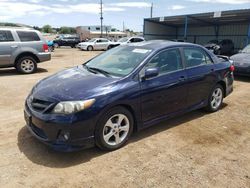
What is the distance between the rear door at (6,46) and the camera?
863 centimetres

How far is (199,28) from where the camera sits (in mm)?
30938

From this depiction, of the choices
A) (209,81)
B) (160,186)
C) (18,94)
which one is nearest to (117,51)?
(209,81)

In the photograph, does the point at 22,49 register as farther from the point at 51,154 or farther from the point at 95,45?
the point at 95,45

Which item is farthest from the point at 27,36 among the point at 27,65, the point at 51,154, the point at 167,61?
the point at 51,154

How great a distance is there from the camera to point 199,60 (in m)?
4.68

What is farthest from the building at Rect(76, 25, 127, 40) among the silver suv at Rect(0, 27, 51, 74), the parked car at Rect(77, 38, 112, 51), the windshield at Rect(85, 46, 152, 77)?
the windshield at Rect(85, 46, 152, 77)

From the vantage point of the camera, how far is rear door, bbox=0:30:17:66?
863 cm

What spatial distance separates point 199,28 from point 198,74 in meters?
29.0

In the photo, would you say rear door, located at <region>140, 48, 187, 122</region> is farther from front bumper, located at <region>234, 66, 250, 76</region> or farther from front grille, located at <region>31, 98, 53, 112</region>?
front bumper, located at <region>234, 66, 250, 76</region>

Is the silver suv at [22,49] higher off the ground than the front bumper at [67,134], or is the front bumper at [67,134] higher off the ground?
the silver suv at [22,49]

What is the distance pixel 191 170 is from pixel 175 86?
1.52m

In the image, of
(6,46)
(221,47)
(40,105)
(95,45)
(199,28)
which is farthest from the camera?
(199,28)

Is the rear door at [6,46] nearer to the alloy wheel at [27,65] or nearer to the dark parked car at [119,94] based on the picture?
the alloy wheel at [27,65]

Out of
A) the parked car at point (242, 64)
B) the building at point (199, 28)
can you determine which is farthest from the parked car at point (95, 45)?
the parked car at point (242, 64)
